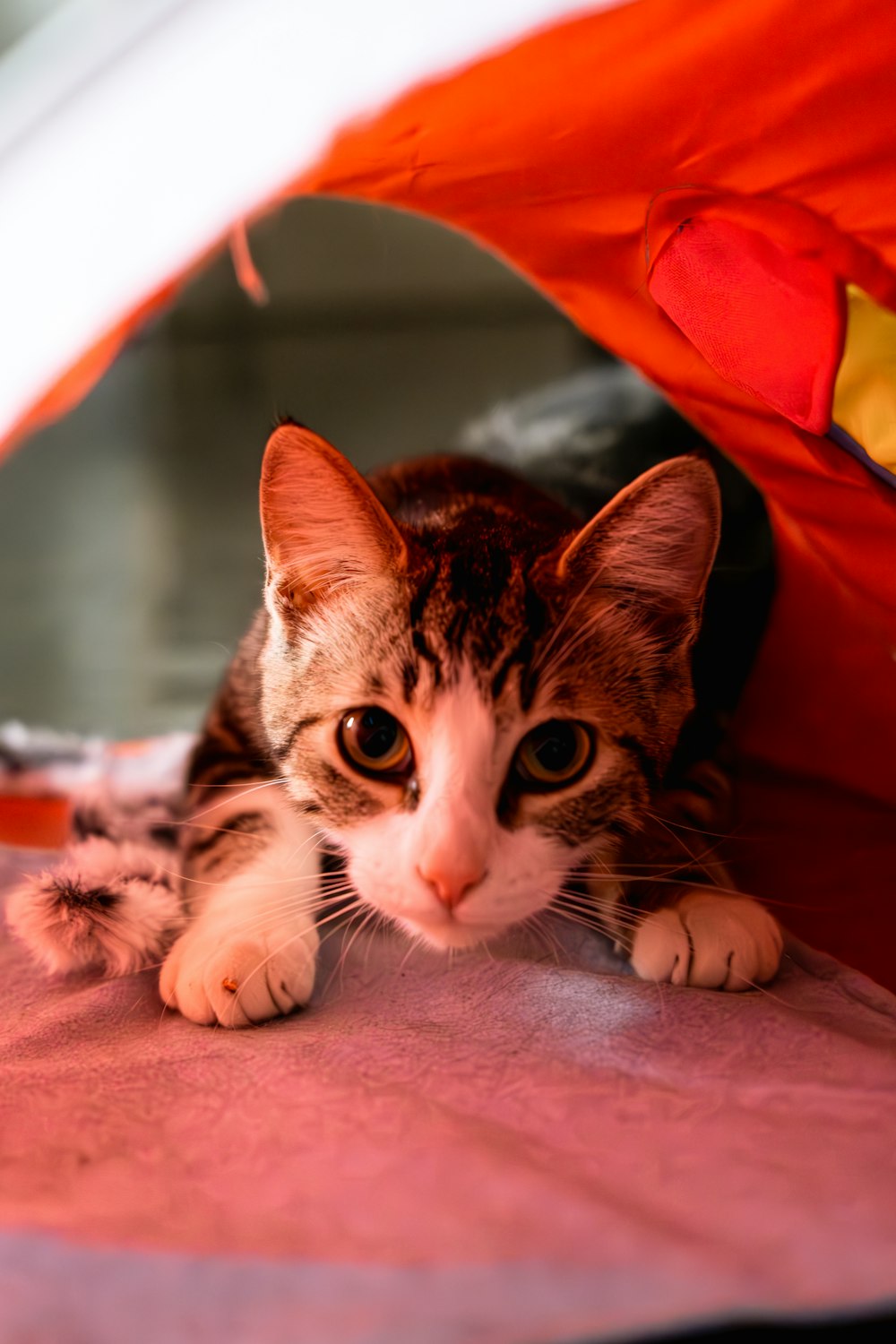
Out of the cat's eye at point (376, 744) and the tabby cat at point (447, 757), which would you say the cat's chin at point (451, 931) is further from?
the cat's eye at point (376, 744)

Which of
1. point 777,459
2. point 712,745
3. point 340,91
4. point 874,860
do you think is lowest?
point 874,860

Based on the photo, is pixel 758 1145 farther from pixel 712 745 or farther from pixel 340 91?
pixel 340 91

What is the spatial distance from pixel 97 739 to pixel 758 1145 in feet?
4.09

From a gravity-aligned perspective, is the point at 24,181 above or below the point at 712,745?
above

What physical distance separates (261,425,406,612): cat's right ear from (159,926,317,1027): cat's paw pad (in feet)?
0.92

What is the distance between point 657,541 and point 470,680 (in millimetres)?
191

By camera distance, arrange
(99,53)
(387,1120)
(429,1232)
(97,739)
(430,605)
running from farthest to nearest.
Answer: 1. (97,739)
2. (99,53)
3. (430,605)
4. (387,1120)
5. (429,1232)

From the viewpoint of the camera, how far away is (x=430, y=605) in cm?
83

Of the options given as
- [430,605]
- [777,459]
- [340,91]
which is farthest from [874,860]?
[340,91]

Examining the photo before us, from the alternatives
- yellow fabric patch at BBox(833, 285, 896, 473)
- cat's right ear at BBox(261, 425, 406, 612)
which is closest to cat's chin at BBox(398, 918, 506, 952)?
cat's right ear at BBox(261, 425, 406, 612)

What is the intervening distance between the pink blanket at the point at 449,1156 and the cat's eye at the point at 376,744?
18 cm

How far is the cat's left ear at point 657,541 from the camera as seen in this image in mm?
793

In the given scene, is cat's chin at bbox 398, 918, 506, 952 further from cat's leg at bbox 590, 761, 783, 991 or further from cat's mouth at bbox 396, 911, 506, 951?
cat's leg at bbox 590, 761, 783, 991

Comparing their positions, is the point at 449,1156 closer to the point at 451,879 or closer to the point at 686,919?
the point at 451,879
